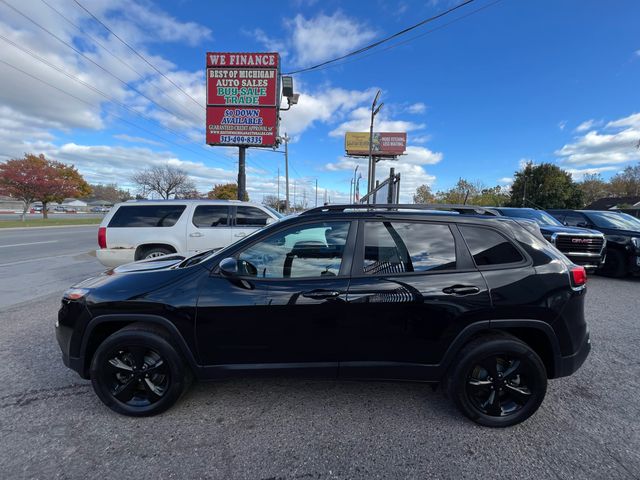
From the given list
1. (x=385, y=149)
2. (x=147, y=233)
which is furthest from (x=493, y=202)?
(x=147, y=233)

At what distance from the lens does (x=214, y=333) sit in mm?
2406

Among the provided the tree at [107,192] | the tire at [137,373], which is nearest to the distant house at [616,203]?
the tire at [137,373]

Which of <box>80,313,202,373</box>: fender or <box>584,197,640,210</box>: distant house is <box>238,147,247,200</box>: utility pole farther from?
<box>584,197,640,210</box>: distant house

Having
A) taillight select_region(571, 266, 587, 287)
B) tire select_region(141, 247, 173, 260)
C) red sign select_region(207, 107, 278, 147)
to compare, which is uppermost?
red sign select_region(207, 107, 278, 147)

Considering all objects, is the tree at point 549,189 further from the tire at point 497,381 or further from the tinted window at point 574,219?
the tire at point 497,381

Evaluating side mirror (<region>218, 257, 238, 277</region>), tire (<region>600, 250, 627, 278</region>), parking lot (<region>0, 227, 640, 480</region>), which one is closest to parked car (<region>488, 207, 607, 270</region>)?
tire (<region>600, 250, 627, 278</region>)

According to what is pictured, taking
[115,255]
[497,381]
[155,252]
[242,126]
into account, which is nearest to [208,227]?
[155,252]

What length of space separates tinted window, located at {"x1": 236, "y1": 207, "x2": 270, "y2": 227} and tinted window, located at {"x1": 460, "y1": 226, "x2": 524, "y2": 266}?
509 centimetres

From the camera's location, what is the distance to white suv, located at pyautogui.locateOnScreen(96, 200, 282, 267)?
20.3ft

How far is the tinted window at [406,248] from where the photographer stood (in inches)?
96.7

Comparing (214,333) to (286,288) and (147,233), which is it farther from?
(147,233)

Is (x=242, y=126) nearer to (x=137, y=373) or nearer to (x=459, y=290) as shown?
(x=137, y=373)

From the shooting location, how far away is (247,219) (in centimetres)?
684

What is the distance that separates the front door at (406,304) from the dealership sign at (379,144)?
60.0m
